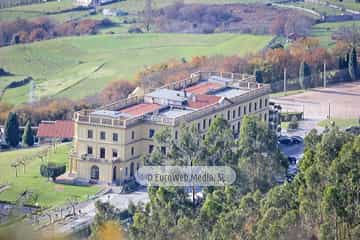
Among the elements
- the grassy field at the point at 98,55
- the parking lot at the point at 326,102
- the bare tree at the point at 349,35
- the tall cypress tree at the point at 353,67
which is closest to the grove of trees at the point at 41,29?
the grassy field at the point at 98,55

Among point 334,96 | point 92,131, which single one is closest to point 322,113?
point 334,96

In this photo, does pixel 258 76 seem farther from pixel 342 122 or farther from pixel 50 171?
pixel 50 171

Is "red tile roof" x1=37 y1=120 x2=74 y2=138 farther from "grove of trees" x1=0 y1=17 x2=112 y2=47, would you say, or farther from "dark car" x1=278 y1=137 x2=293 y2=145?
"grove of trees" x1=0 y1=17 x2=112 y2=47

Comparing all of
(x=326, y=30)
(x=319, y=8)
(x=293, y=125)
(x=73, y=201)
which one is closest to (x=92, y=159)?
(x=73, y=201)

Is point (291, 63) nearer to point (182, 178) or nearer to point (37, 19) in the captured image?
point (37, 19)

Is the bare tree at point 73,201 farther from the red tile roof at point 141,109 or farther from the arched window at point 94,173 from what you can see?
the red tile roof at point 141,109

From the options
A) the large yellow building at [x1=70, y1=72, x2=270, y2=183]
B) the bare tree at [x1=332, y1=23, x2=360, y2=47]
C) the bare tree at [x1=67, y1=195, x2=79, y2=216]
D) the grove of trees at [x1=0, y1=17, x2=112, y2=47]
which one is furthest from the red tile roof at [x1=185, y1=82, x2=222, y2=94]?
the grove of trees at [x1=0, y1=17, x2=112, y2=47]

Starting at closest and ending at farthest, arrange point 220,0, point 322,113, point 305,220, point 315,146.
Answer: point 305,220 < point 315,146 < point 322,113 < point 220,0
